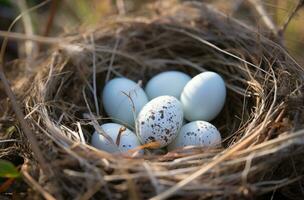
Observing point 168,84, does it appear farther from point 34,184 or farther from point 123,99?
point 34,184

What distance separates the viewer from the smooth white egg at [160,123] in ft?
5.63

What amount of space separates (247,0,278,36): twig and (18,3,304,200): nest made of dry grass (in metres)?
0.13

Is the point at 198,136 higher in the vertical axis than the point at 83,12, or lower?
lower

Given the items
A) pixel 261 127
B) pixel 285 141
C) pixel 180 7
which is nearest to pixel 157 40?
pixel 180 7

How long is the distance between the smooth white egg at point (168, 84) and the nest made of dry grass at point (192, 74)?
16 cm

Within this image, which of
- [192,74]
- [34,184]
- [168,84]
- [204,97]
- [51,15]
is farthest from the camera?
[51,15]

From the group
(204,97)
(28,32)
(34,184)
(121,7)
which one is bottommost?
(34,184)

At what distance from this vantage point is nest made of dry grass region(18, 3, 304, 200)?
1.37m

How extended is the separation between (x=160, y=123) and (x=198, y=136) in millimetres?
154

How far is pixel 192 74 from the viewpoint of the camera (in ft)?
7.25

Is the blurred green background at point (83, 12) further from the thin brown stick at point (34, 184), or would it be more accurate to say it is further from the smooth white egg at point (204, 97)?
the thin brown stick at point (34, 184)

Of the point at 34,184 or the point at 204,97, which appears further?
the point at 204,97

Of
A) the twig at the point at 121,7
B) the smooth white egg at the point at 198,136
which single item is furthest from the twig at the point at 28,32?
the smooth white egg at the point at 198,136

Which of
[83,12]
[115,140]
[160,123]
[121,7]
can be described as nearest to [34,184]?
[115,140]
